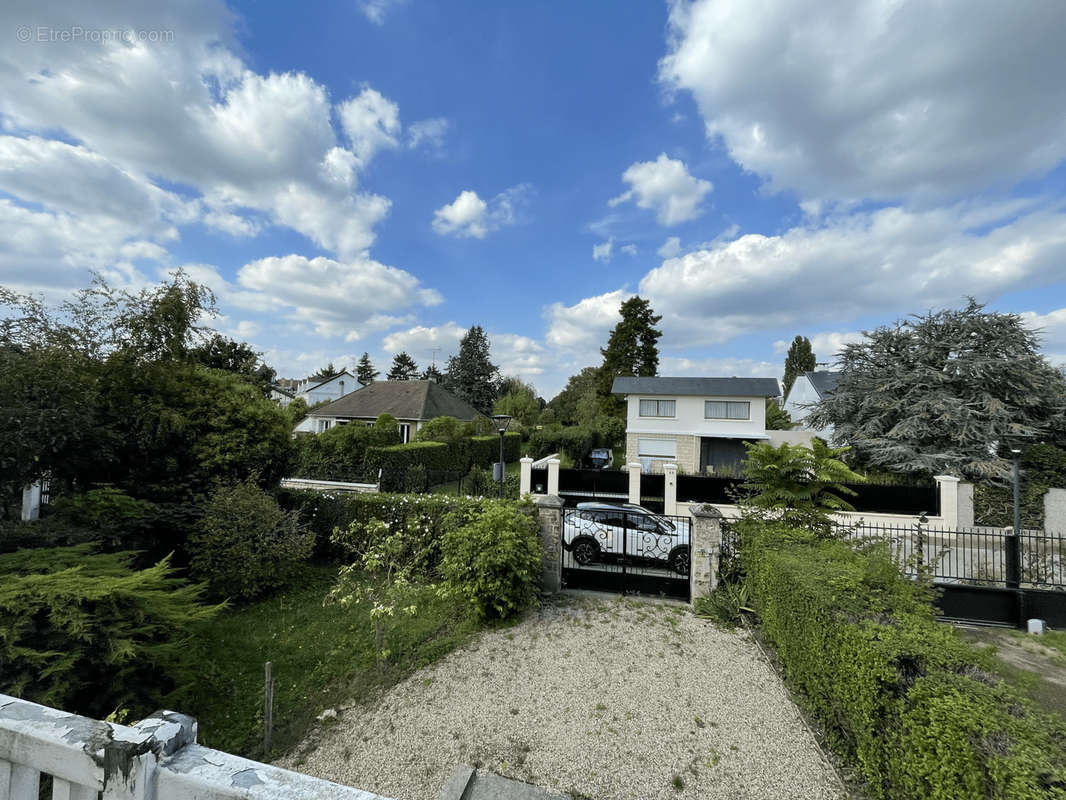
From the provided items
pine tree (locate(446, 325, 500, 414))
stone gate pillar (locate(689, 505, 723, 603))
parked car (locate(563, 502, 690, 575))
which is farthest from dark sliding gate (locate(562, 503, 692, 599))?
pine tree (locate(446, 325, 500, 414))

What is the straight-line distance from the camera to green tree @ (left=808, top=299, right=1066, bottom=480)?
14781 mm

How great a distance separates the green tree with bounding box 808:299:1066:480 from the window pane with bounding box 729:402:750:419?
186 inches

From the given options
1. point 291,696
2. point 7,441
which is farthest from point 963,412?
point 7,441

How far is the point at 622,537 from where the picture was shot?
8.88 meters

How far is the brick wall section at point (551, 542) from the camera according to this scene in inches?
294

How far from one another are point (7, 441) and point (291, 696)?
208 inches

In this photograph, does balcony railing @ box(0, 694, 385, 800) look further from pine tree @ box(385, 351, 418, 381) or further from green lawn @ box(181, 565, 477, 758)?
pine tree @ box(385, 351, 418, 381)

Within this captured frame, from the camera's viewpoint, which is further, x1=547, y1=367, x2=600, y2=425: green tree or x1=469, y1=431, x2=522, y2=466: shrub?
x1=547, y1=367, x2=600, y2=425: green tree

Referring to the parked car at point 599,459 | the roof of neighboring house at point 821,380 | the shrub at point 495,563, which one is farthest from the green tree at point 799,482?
the roof of neighboring house at point 821,380

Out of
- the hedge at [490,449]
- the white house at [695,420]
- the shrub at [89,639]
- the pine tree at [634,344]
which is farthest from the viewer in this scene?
the pine tree at [634,344]

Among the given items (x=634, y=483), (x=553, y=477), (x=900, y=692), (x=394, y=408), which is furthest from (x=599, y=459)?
(x=900, y=692)

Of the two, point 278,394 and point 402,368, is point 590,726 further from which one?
point 402,368

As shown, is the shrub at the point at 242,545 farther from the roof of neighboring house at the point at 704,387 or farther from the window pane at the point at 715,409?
the window pane at the point at 715,409

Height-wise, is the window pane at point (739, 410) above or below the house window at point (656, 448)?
above
